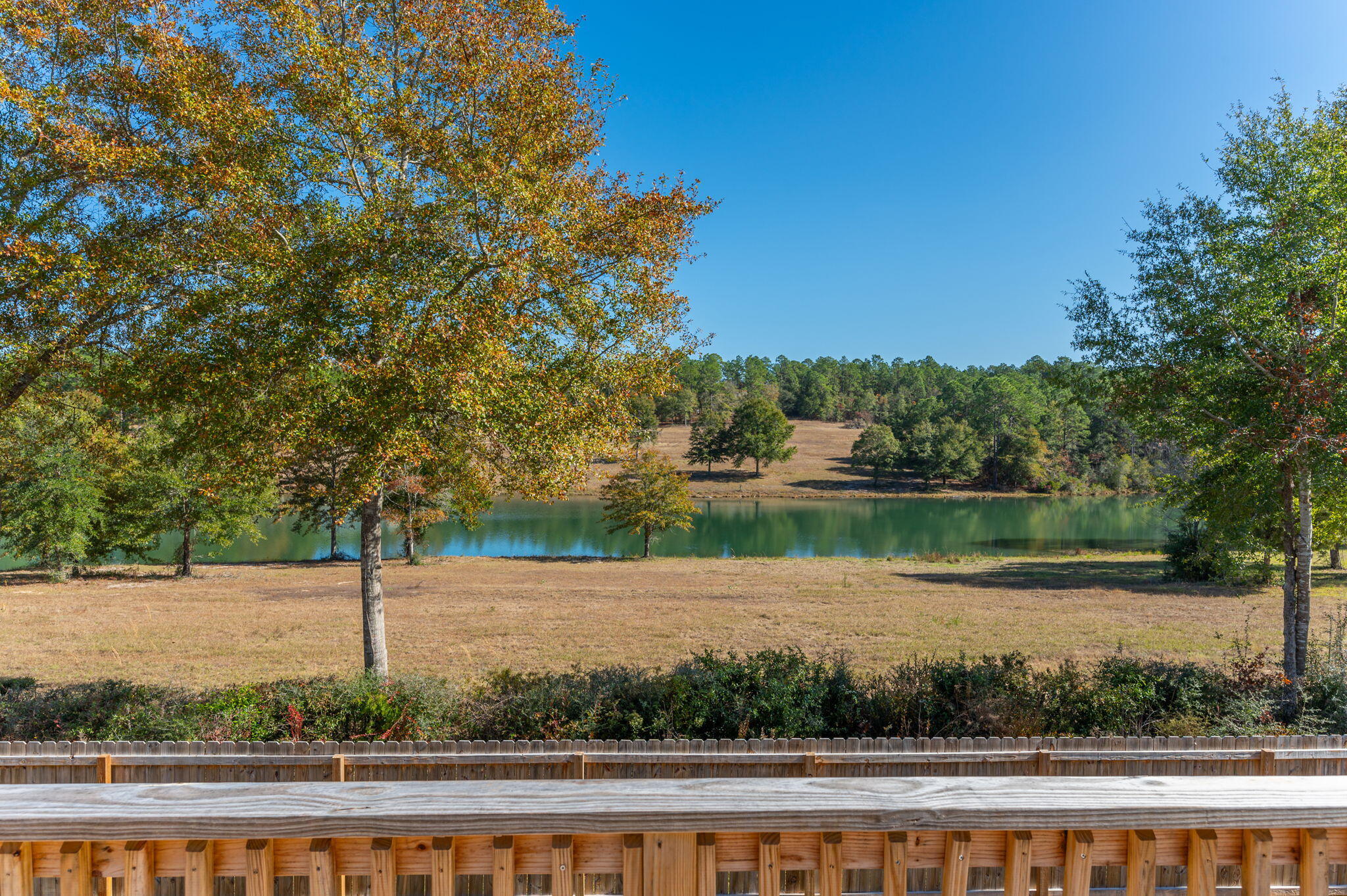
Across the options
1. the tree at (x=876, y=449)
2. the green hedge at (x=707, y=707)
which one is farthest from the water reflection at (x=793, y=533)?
the green hedge at (x=707, y=707)

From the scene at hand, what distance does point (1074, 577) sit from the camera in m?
26.2

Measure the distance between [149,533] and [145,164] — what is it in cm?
2452

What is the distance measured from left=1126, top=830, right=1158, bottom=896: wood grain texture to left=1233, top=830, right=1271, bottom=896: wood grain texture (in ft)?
0.62

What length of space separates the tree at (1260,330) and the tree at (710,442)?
73255 millimetres

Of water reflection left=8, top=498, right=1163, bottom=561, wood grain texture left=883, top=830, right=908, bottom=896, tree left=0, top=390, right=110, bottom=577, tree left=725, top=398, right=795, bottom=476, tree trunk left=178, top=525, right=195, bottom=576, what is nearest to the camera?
wood grain texture left=883, top=830, right=908, bottom=896

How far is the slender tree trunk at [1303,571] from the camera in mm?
8945

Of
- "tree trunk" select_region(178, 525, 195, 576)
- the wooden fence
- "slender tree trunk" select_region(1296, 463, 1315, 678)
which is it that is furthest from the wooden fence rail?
"tree trunk" select_region(178, 525, 195, 576)

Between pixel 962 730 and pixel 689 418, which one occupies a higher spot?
pixel 689 418

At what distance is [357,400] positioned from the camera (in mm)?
7297

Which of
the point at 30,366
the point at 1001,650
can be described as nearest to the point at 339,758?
the point at 30,366

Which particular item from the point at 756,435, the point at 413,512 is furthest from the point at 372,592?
the point at 756,435

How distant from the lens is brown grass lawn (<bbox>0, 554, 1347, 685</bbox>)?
508 inches

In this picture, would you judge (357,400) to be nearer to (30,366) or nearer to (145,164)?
(145,164)

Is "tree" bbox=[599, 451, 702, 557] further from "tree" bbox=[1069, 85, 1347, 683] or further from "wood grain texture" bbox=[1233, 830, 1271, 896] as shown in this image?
"wood grain texture" bbox=[1233, 830, 1271, 896]
